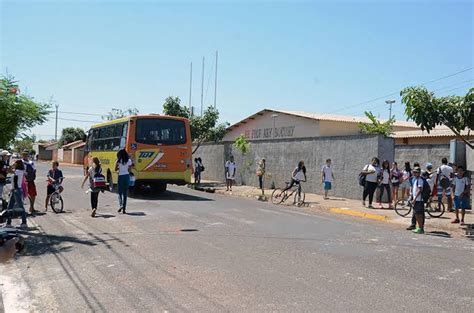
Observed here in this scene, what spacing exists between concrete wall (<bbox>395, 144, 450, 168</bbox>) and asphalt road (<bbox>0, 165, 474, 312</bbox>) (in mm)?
5468

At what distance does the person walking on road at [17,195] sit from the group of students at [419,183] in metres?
9.25

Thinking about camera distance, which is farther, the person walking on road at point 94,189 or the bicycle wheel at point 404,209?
the bicycle wheel at point 404,209

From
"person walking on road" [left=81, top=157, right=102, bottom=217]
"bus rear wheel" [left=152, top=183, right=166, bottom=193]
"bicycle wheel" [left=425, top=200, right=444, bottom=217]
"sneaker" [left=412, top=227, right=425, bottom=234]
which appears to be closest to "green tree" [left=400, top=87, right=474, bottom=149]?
"sneaker" [left=412, top=227, right=425, bottom=234]

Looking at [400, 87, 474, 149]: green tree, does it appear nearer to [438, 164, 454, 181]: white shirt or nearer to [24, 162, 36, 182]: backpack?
[438, 164, 454, 181]: white shirt

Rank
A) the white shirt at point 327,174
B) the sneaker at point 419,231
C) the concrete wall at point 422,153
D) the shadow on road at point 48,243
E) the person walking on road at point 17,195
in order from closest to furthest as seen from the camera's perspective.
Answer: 1. the shadow on road at point 48,243
2. the person walking on road at point 17,195
3. the sneaker at point 419,231
4. the concrete wall at point 422,153
5. the white shirt at point 327,174

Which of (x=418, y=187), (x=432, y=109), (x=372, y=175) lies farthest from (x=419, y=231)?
(x=372, y=175)

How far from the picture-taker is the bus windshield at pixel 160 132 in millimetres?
19000

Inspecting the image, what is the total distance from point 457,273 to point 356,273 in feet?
5.16

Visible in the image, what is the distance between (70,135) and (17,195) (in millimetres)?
88423

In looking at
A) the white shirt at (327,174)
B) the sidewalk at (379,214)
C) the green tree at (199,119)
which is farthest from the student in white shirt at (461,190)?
the green tree at (199,119)

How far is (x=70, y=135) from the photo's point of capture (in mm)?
95688

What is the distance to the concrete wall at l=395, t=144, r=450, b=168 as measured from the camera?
17000 millimetres

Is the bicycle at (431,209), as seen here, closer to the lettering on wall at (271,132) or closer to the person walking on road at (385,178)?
the person walking on road at (385,178)

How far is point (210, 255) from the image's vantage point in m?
8.45
